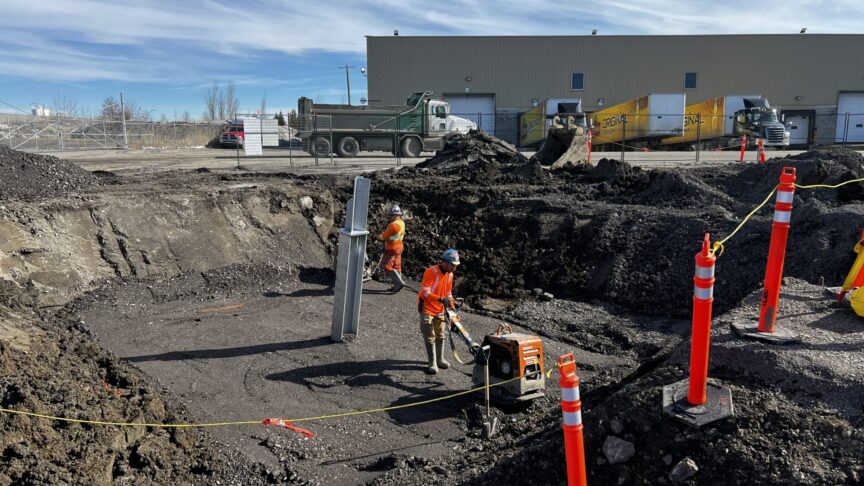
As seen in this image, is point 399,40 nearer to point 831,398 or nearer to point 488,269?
point 488,269

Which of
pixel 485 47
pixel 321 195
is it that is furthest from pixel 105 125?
pixel 321 195

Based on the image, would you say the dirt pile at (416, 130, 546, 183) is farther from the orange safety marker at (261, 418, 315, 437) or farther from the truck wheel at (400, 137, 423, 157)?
the orange safety marker at (261, 418, 315, 437)

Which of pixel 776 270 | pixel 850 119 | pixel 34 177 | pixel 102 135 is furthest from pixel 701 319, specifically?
pixel 850 119

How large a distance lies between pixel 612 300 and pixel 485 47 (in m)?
37.6

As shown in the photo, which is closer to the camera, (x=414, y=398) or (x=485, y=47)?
(x=414, y=398)

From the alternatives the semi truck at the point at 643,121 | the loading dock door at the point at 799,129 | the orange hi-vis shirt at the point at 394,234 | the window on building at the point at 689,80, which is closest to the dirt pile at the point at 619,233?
the orange hi-vis shirt at the point at 394,234

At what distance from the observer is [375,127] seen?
27906 mm

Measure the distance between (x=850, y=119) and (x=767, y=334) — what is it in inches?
1838

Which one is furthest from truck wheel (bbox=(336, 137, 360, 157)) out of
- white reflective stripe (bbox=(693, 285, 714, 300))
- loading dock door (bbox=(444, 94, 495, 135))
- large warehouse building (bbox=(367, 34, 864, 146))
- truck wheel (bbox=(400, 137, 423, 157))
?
white reflective stripe (bbox=(693, 285, 714, 300))

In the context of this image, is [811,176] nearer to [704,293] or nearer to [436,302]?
[436,302]

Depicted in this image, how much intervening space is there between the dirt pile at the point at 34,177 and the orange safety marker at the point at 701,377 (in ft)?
38.9

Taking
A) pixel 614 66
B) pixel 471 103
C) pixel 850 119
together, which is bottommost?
pixel 850 119

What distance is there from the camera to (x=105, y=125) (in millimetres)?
37969

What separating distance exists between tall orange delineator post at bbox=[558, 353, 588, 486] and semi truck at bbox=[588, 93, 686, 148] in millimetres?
32233
